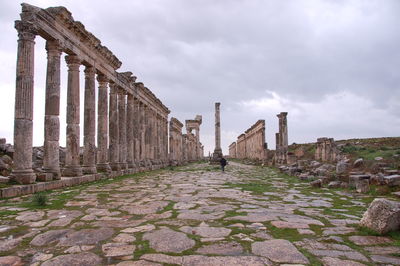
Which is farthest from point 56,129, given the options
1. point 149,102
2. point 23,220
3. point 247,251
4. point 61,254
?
point 149,102

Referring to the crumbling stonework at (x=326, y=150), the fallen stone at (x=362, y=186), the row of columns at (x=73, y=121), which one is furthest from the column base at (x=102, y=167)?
the crumbling stonework at (x=326, y=150)

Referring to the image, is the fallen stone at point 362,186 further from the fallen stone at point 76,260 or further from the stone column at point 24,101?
the stone column at point 24,101

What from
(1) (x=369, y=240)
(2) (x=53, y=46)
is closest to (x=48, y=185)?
(2) (x=53, y=46)

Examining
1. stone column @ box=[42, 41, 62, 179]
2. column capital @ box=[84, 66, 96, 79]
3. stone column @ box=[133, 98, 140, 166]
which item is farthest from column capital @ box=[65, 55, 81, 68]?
stone column @ box=[133, 98, 140, 166]

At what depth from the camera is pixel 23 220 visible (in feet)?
18.3

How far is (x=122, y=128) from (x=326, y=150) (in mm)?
15224

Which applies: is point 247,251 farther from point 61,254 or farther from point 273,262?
point 61,254

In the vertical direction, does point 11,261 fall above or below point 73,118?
below

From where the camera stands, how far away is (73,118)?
13492 millimetres

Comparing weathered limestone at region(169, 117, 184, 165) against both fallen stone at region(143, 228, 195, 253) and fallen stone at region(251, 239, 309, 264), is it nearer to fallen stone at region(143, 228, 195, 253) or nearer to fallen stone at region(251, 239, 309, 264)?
fallen stone at region(143, 228, 195, 253)

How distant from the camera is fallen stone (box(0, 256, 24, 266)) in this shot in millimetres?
3398

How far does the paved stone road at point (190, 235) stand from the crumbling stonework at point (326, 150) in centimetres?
1677

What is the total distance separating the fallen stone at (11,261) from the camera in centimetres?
340

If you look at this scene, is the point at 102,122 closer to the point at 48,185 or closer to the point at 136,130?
the point at 136,130
